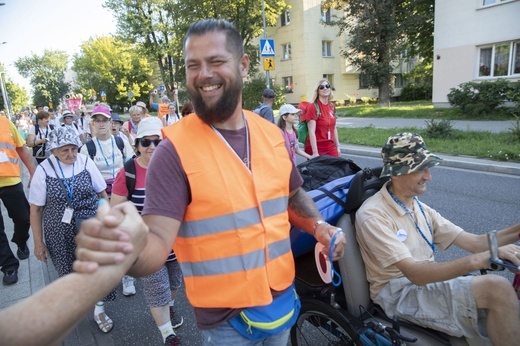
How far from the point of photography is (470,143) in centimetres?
955

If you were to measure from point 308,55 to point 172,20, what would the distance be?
1470 centimetres

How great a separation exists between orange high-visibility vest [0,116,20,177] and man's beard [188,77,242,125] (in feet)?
12.7

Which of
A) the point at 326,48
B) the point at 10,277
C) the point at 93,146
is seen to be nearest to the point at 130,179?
the point at 93,146

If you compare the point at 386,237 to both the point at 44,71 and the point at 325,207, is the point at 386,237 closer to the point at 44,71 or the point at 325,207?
the point at 325,207

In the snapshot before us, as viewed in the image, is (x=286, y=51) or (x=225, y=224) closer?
(x=225, y=224)

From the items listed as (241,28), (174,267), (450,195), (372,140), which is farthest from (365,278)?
(241,28)

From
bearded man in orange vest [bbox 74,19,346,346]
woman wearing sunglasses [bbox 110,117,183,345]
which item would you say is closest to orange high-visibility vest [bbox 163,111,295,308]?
bearded man in orange vest [bbox 74,19,346,346]

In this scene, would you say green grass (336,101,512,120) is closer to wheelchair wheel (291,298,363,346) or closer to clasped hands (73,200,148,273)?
wheelchair wheel (291,298,363,346)

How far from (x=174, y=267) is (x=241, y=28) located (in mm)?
29101

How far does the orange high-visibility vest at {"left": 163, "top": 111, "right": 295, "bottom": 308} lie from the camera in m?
1.41

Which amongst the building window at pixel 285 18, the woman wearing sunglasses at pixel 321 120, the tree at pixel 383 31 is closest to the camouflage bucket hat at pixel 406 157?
the woman wearing sunglasses at pixel 321 120

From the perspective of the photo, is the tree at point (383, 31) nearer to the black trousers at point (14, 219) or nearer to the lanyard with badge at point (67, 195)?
the black trousers at point (14, 219)

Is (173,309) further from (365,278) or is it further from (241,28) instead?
(241,28)

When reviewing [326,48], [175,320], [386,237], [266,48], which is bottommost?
[175,320]
